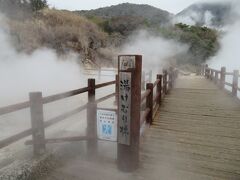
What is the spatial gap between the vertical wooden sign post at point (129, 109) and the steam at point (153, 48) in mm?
21355

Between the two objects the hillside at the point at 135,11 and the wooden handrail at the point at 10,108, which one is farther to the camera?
the hillside at the point at 135,11

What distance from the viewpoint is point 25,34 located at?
1402 cm

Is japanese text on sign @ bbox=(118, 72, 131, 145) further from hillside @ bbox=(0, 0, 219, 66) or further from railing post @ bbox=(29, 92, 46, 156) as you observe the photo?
hillside @ bbox=(0, 0, 219, 66)

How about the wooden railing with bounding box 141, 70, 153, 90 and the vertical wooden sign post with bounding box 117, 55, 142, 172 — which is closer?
the vertical wooden sign post with bounding box 117, 55, 142, 172

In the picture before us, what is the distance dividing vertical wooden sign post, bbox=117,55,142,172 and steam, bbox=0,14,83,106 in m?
6.22

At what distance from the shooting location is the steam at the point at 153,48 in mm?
26097

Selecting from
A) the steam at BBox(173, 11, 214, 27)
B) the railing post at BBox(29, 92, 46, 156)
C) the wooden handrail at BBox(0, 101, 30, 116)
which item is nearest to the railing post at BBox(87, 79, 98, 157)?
the railing post at BBox(29, 92, 46, 156)

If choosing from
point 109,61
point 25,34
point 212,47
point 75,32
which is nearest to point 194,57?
point 212,47

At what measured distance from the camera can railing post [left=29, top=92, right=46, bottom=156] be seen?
Answer: 308 cm

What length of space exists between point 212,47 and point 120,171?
102 feet

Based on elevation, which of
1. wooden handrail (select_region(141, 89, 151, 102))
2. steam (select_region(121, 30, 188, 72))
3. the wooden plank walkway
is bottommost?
the wooden plank walkway

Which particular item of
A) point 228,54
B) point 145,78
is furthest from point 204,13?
point 145,78

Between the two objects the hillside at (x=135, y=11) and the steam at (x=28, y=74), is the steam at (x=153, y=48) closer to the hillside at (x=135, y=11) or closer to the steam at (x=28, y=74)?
the steam at (x=28, y=74)

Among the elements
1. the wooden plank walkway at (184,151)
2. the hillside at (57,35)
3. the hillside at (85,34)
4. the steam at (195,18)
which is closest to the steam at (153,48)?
the hillside at (85,34)
